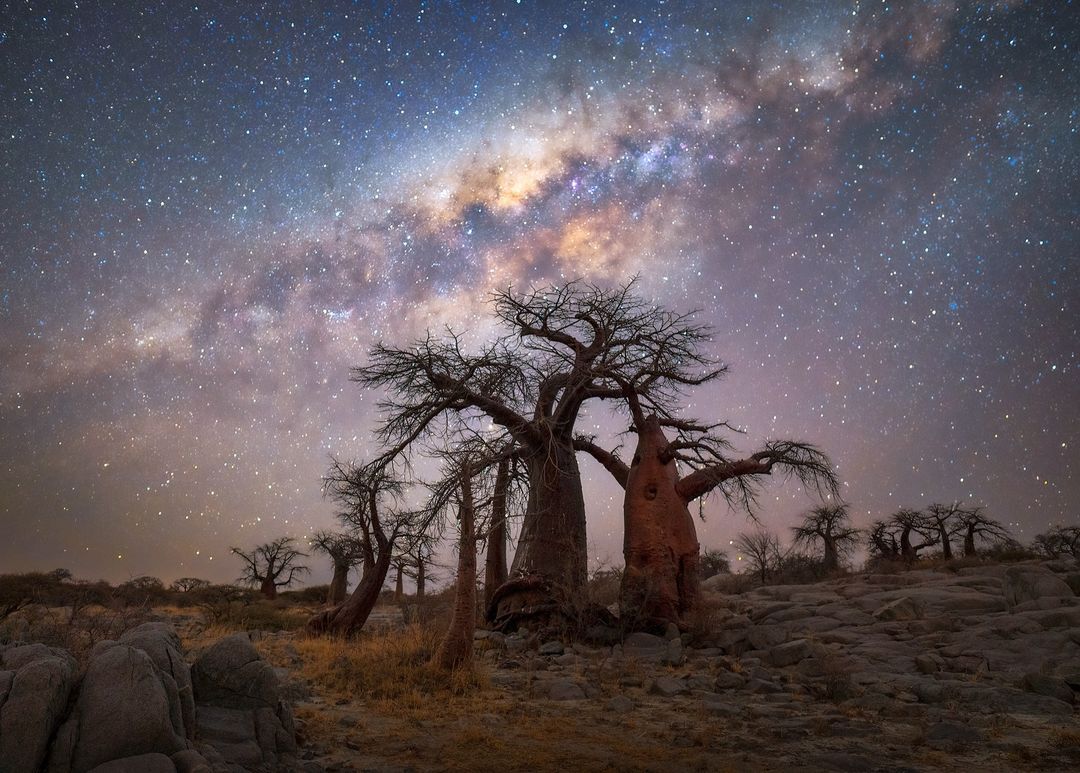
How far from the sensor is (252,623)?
14.9 metres

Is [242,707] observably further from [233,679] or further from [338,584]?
[338,584]

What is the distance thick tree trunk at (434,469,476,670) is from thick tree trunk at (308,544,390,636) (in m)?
3.44

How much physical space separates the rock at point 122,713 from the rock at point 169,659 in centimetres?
24

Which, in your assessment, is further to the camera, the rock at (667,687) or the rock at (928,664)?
the rock at (928,664)

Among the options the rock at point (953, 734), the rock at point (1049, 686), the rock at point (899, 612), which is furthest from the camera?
the rock at point (899, 612)

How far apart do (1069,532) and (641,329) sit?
93.3 ft

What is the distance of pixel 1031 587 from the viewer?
1013cm

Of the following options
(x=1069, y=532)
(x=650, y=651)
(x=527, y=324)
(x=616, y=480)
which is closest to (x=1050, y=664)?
(x=650, y=651)

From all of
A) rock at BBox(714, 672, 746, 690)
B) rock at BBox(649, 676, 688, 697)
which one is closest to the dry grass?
rock at BBox(649, 676, 688, 697)

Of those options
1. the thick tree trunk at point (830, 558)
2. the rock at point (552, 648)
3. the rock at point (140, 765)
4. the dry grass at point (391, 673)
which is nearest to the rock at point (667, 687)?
the dry grass at point (391, 673)

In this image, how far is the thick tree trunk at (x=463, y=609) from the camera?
24.3ft

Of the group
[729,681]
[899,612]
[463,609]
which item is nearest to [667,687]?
[729,681]

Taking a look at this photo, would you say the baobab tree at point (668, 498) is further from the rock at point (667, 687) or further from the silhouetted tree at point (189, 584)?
the silhouetted tree at point (189, 584)

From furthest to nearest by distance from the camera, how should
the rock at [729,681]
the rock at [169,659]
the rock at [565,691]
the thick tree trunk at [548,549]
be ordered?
the thick tree trunk at [548,549] < the rock at [729,681] < the rock at [565,691] < the rock at [169,659]
